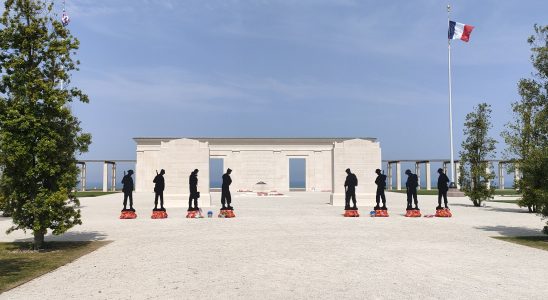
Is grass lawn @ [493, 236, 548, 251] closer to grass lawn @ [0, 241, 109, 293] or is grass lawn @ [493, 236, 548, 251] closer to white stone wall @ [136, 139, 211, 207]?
grass lawn @ [0, 241, 109, 293]

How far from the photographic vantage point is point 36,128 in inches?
409

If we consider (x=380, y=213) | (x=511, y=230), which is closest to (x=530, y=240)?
(x=511, y=230)

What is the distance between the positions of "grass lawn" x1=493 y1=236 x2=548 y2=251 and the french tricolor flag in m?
27.4

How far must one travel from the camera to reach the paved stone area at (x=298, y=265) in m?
6.69

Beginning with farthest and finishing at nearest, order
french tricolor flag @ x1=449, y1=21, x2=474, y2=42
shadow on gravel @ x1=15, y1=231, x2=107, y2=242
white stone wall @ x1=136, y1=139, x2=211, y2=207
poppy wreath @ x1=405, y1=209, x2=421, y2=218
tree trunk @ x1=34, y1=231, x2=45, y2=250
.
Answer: french tricolor flag @ x1=449, y1=21, x2=474, y2=42, white stone wall @ x1=136, y1=139, x2=211, y2=207, poppy wreath @ x1=405, y1=209, x2=421, y2=218, shadow on gravel @ x1=15, y1=231, x2=107, y2=242, tree trunk @ x1=34, y1=231, x2=45, y2=250

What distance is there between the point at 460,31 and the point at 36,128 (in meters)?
35.3

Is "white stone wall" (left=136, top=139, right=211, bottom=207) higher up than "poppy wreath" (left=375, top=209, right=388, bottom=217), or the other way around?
"white stone wall" (left=136, top=139, right=211, bottom=207)

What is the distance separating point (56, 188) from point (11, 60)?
330cm

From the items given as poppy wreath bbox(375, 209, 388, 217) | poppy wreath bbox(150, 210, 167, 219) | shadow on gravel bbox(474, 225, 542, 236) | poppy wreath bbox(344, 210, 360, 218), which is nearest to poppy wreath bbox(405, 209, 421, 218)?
poppy wreath bbox(375, 209, 388, 217)

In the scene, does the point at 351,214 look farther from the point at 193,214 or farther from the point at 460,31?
the point at 460,31

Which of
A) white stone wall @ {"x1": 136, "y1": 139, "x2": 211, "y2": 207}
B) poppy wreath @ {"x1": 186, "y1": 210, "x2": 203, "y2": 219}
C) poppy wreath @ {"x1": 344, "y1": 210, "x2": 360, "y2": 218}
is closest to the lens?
poppy wreath @ {"x1": 186, "y1": 210, "x2": 203, "y2": 219}

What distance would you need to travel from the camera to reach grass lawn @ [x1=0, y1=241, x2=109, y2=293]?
7.84 metres

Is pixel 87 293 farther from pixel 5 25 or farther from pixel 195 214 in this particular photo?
pixel 195 214

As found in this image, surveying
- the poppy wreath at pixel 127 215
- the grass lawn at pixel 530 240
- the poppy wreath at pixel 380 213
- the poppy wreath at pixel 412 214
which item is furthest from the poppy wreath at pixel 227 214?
the grass lawn at pixel 530 240
